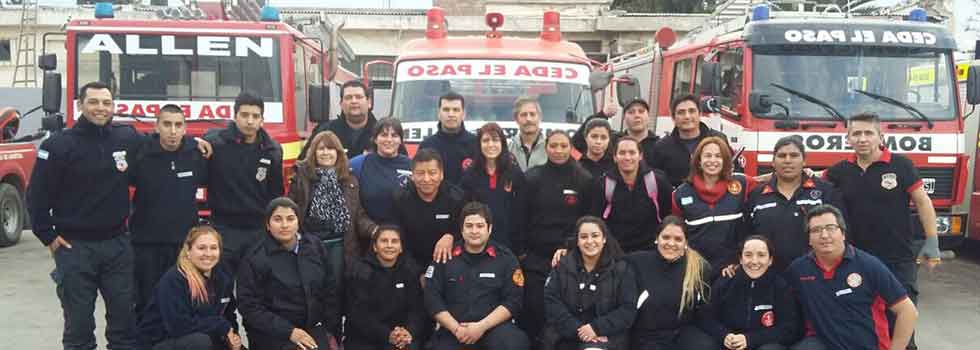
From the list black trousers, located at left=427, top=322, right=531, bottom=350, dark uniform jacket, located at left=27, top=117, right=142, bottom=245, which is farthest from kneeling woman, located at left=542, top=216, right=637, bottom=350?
dark uniform jacket, located at left=27, top=117, right=142, bottom=245

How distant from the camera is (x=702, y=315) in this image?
5.79 m

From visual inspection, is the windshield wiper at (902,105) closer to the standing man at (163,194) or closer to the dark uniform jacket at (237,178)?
the dark uniform jacket at (237,178)

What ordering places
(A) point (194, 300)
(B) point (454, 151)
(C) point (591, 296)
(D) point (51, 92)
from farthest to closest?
(D) point (51, 92) → (B) point (454, 151) → (C) point (591, 296) → (A) point (194, 300)

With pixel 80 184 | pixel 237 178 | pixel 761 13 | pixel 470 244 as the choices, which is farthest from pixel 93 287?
pixel 761 13

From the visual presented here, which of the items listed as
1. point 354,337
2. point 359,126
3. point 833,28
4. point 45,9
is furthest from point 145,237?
point 45,9

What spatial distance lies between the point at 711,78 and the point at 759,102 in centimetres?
67

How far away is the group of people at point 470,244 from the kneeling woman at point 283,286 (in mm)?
12

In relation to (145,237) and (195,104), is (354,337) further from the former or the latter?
(195,104)

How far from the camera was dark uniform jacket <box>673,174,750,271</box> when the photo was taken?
585cm

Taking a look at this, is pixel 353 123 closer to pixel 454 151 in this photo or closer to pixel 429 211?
pixel 454 151

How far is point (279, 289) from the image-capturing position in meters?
5.75

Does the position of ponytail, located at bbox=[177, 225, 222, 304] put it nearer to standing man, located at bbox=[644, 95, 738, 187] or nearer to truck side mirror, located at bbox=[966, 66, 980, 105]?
standing man, located at bbox=[644, 95, 738, 187]

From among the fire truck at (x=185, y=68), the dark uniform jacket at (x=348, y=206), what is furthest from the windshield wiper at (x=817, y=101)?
the fire truck at (x=185, y=68)

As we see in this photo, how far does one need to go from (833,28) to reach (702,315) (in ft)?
13.0
